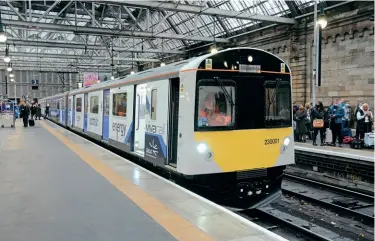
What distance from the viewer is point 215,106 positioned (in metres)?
7.00

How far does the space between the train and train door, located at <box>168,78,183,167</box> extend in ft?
0.07

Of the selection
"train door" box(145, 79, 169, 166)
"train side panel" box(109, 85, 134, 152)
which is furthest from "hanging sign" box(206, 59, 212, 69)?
"train side panel" box(109, 85, 134, 152)

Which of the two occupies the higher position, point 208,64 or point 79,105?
point 208,64

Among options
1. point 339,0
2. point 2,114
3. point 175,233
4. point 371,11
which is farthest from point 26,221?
point 2,114

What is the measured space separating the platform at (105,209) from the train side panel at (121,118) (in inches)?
65.5

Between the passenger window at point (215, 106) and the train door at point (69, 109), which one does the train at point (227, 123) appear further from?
the train door at point (69, 109)

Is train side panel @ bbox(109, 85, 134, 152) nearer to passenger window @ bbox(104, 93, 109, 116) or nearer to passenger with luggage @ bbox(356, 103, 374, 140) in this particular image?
passenger window @ bbox(104, 93, 109, 116)

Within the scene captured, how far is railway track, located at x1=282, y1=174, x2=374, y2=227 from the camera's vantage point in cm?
823

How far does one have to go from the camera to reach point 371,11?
16750 mm

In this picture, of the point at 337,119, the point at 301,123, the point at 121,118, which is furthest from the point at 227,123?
the point at 301,123

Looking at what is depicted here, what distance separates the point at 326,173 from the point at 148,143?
19.7 ft

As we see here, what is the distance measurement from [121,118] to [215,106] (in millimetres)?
5053

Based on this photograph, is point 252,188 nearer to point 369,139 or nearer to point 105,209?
point 105,209

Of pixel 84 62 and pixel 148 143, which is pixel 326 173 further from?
pixel 84 62
